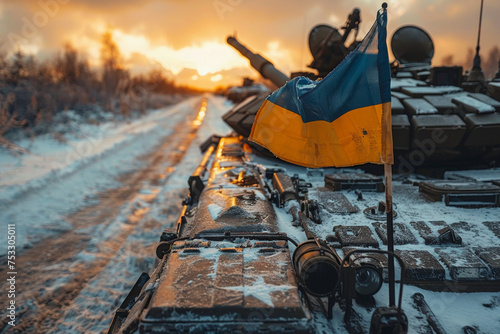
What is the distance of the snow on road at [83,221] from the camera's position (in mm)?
3891

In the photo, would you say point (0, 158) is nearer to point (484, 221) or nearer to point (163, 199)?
point (163, 199)

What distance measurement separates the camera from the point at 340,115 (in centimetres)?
292

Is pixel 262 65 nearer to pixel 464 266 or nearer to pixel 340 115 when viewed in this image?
pixel 340 115

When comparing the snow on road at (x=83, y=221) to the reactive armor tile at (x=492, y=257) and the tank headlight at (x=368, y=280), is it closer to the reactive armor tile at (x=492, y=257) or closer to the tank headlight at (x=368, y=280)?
the tank headlight at (x=368, y=280)

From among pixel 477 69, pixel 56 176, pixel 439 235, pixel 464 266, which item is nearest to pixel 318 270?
pixel 464 266

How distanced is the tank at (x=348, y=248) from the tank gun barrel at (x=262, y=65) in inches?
95.5

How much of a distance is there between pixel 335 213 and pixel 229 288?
1801 millimetres

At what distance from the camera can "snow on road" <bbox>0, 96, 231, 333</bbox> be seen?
153 inches

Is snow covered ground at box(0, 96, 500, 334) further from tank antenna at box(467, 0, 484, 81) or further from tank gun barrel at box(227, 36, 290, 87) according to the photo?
tank antenna at box(467, 0, 484, 81)

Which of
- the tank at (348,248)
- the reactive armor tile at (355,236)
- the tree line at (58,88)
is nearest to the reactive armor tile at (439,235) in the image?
the tank at (348,248)

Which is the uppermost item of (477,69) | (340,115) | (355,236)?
(477,69)

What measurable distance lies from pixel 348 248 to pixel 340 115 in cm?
112

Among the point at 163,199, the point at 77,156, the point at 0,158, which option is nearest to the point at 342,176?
the point at 163,199

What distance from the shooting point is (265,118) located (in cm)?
329
